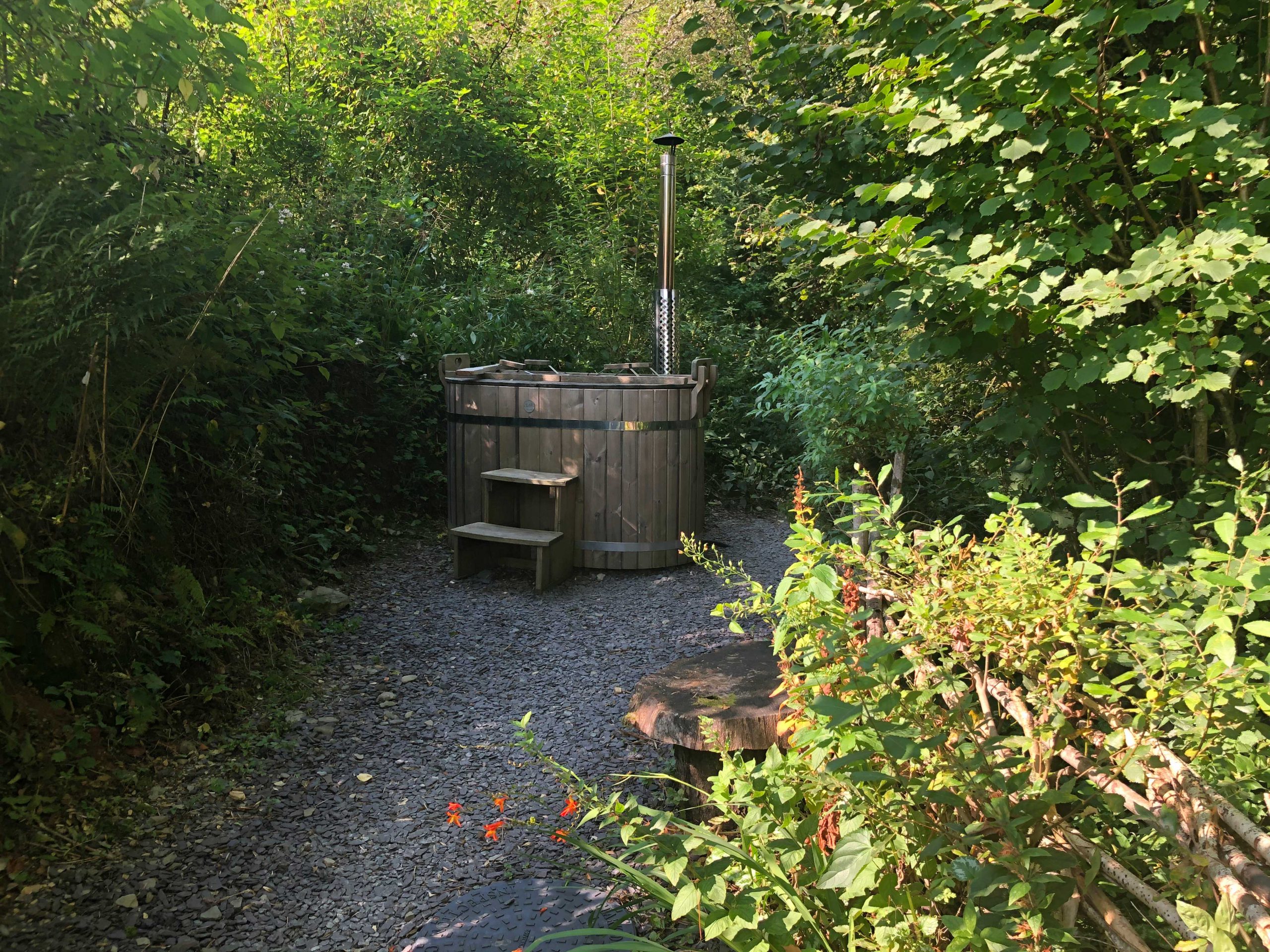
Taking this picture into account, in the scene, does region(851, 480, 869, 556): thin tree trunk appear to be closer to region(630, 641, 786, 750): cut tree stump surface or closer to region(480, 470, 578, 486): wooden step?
region(630, 641, 786, 750): cut tree stump surface

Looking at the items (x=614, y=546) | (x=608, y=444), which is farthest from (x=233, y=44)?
(x=614, y=546)

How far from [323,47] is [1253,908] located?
951 centimetres

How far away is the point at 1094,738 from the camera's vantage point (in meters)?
1.53

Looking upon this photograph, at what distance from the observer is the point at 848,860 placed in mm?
1357

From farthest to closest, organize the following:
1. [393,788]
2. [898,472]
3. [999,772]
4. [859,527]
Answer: [898,472], [393,788], [859,527], [999,772]

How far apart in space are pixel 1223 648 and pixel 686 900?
34.1 inches

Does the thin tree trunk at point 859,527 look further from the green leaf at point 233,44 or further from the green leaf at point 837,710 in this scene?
the green leaf at point 233,44

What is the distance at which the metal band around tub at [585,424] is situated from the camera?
5188 millimetres

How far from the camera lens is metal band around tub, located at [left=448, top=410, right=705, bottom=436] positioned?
519 cm

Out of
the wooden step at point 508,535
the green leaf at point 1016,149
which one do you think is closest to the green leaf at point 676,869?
the green leaf at point 1016,149

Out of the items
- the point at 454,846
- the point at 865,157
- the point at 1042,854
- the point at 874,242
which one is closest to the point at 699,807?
the point at 454,846

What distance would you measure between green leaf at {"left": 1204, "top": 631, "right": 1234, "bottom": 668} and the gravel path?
1717mm

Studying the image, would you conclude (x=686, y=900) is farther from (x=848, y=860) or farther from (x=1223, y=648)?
(x=1223, y=648)

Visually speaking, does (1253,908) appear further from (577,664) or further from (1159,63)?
(577,664)
